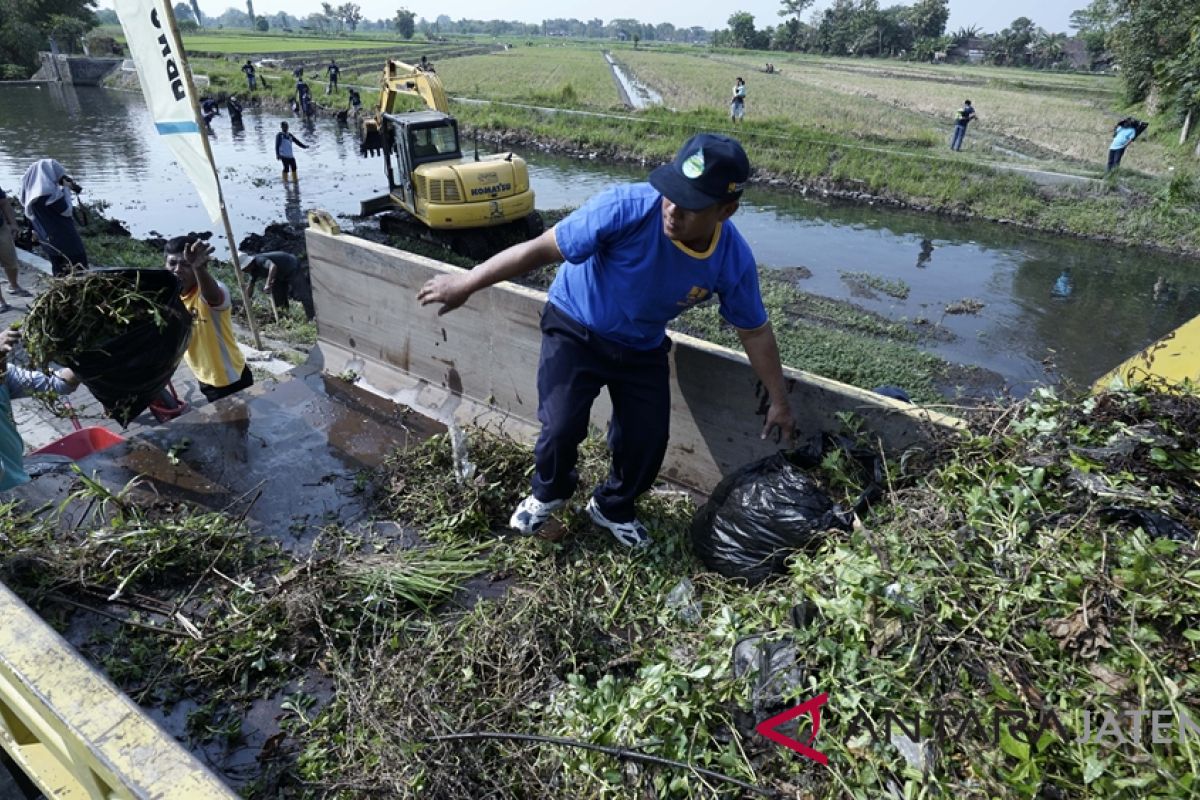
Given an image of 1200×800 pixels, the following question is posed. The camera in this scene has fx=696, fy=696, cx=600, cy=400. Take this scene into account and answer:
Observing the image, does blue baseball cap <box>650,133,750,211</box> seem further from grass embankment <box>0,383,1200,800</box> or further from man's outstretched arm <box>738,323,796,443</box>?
grass embankment <box>0,383,1200,800</box>

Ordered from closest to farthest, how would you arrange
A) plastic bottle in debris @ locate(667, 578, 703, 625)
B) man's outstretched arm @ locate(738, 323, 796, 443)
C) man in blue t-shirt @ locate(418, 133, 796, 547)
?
1. man in blue t-shirt @ locate(418, 133, 796, 547)
2. plastic bottle in debris @ locate(667, 578, 703, 625)
3. man's outstretched arm @ locate(738, 323, 796, 443)

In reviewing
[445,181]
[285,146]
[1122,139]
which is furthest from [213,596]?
[1122,139]

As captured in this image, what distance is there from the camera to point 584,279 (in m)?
3.02

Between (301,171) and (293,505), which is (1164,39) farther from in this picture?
(293,505)

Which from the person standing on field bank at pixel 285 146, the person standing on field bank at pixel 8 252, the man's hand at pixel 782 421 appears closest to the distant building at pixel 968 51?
the person standing on field bank at pixel 285 146

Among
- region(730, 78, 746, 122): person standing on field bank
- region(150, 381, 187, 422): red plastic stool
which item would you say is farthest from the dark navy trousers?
region(730, 78, 746, 122): person standing on field bank

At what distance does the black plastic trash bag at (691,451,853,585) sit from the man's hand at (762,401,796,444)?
0.64 feet

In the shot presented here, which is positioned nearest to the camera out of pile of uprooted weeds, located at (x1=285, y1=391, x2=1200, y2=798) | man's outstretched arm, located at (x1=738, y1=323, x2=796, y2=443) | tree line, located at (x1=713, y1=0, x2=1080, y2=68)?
pile of uprooted weeds, located at (x1=285, y1=391, x2=1200, y2=798)

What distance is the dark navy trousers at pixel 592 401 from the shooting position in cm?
305

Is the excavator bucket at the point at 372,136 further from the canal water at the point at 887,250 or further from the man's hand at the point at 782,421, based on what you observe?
the man's hand at the point at 782,421

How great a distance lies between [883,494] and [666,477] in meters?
1.40

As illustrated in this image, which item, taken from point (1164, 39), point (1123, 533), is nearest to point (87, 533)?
point (1123, 533)

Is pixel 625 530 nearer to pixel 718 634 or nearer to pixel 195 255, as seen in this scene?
pixel 718 634

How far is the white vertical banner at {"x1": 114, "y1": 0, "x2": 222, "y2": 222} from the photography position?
5227 millimetres
